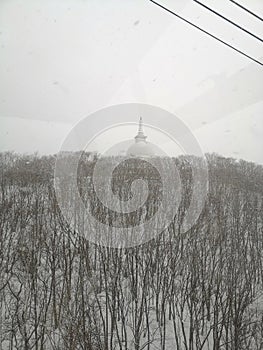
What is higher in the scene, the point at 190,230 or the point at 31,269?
the point at 190,230

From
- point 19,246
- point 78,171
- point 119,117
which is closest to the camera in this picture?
point 19,246

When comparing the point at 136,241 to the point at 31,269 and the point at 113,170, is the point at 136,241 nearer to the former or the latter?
the point at 31,269

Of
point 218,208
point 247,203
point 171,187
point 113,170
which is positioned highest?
point 113,170

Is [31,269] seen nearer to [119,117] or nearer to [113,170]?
[119,117]

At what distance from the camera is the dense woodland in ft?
15.6

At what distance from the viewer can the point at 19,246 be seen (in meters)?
6.81

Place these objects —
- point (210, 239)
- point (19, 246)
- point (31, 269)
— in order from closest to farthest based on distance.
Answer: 1. point (31, 269)
2. point (19, 246)
3. point (210, 239)

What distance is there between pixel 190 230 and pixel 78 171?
14.8 ft

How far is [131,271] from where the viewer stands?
262 inches

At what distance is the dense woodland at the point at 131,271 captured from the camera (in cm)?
474

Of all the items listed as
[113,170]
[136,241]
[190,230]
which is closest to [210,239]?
[190,230]

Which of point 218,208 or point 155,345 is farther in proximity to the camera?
point 218,208

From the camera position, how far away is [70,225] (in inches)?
305

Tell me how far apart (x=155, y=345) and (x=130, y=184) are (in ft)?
16.6
